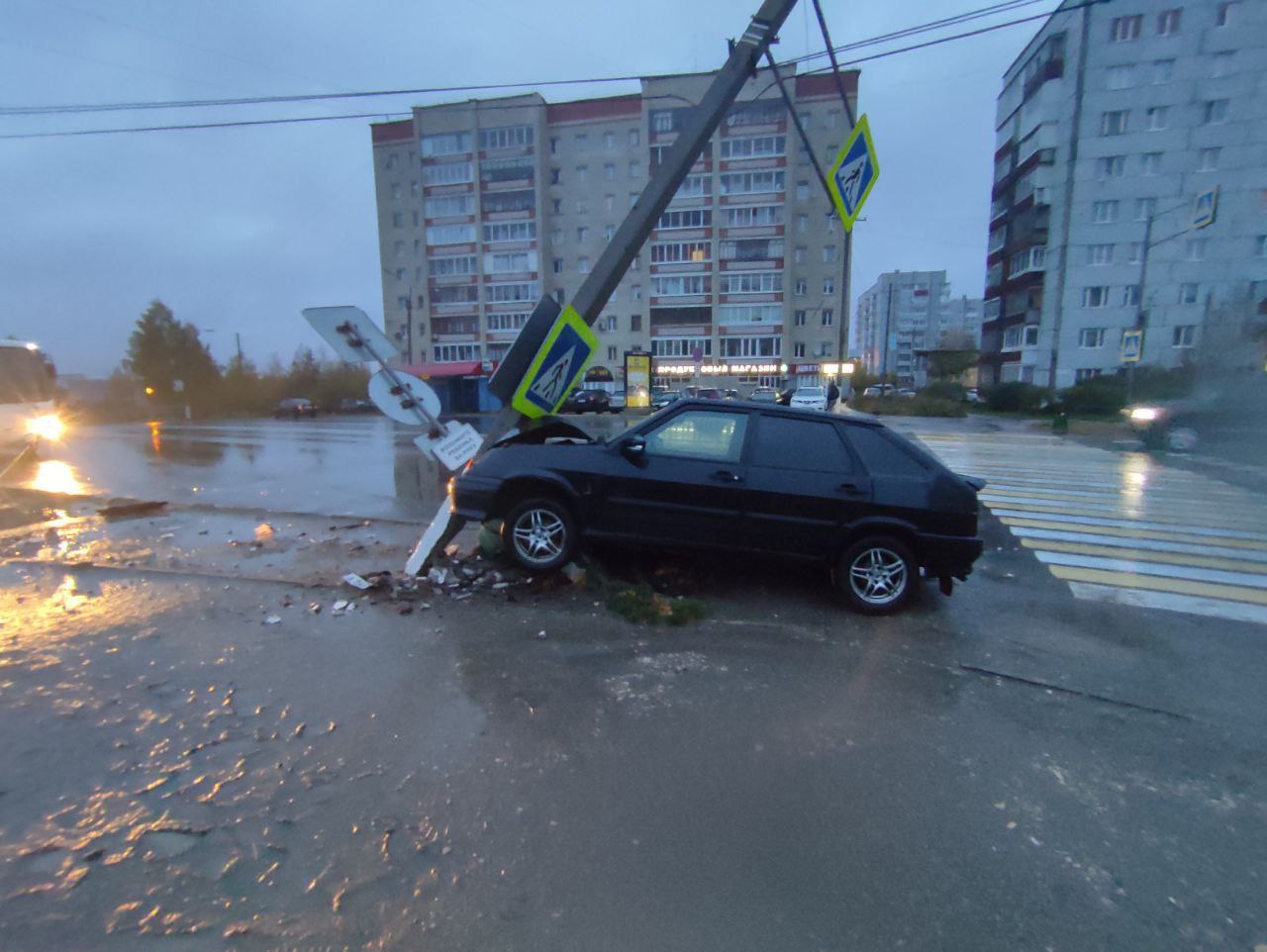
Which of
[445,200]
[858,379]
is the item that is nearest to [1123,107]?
[858,379]

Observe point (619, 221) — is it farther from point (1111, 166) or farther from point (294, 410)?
point (1111, 166)

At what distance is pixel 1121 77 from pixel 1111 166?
570 cm

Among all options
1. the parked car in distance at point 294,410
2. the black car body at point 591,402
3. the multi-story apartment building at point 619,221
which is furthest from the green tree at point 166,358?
the black car body at point 591,402

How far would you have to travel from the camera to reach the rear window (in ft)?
43.8

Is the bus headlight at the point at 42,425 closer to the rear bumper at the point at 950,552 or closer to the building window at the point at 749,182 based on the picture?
the rear bumper at the point at 950,552

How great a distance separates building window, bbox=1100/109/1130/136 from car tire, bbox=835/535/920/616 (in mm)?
57338

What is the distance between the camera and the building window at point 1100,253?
4766 centimetres

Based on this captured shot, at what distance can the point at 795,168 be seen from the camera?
200 ft

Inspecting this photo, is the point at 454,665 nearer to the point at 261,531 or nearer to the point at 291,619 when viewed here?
the point at 291,619

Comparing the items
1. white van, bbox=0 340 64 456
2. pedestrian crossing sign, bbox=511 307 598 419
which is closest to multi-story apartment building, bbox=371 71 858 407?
white van, bbox=0 340 64 456

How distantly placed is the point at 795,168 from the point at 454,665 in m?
66.0

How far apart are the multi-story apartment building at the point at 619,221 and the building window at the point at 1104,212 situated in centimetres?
1932

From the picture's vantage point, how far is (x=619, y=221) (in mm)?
63344

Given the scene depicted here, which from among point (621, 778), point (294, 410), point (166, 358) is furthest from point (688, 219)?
point (621, 778)
